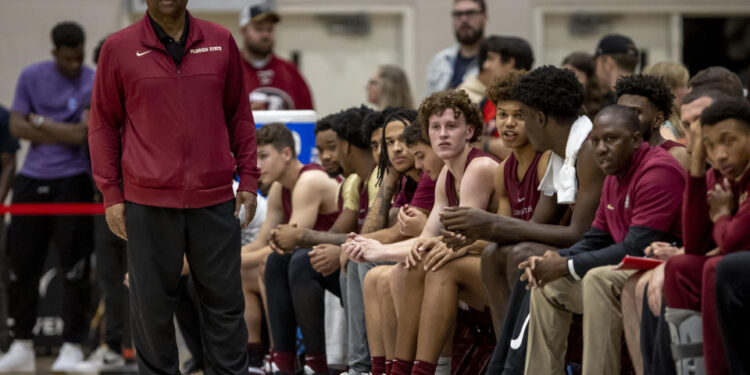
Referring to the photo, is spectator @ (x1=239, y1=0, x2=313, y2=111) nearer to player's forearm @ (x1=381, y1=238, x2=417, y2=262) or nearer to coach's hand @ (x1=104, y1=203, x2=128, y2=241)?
player's forearm @ (x1=381, y1=238, x2=417, y2=262)

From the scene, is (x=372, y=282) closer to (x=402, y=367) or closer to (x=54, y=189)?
(x=402, y=367)

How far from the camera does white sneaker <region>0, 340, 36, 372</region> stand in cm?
739

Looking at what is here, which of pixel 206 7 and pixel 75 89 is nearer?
pixel 75 89

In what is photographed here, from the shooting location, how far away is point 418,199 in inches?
210

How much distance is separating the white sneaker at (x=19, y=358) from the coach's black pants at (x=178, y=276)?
3484 mm

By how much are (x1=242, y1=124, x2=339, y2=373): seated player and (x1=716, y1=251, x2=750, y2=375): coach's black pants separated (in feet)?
10.2

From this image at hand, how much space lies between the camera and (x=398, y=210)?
5.54 m

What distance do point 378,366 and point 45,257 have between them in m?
3.50

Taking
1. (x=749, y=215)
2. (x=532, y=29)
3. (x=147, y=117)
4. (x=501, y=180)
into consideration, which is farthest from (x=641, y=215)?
(x=532, y=29)

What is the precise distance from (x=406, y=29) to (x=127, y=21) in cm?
265

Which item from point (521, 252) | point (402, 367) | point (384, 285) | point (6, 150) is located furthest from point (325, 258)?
point (6, 150)

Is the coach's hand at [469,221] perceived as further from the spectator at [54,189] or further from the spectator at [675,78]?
the spectator at [54,189]

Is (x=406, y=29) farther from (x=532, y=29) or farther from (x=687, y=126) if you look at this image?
(x=687, y=126)

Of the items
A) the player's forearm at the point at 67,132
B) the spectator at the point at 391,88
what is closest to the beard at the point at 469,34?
the spectator at the point at 391,88
